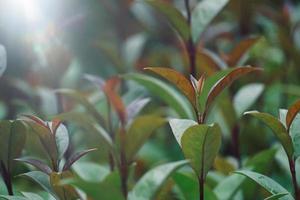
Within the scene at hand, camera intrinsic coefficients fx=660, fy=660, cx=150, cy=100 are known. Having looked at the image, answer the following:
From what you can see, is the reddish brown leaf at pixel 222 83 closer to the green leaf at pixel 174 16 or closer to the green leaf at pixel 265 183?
the green leaf at pixel 265 183

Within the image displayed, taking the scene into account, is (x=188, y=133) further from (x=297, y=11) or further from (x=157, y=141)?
(x=297, y=11)

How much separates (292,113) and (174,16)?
422 millimetres

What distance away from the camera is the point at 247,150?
1.95 m

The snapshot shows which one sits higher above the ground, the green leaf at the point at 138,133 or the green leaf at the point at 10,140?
the green leaf at the point at 10,140

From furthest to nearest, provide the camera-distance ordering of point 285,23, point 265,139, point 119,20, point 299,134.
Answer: point 119,20 → point 285,23 → point 265,139 → point 299,134

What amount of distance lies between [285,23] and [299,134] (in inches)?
44.5

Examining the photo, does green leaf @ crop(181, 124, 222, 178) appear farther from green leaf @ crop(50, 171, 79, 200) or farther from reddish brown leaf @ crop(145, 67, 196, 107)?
green leaf @ crop(50, 171, 79, 200)

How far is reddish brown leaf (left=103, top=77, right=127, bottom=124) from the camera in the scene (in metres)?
1.46

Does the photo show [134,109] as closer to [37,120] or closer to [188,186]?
[188,186]

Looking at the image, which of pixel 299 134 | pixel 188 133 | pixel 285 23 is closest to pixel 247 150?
pixel 285 23

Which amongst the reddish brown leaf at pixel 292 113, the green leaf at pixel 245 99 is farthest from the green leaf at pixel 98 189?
the green leaf at pixel 245 99

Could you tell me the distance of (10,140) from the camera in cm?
122

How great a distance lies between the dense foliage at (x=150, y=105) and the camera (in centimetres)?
114

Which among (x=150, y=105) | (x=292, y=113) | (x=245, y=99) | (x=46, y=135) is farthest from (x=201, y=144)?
(x=150, y=105)
